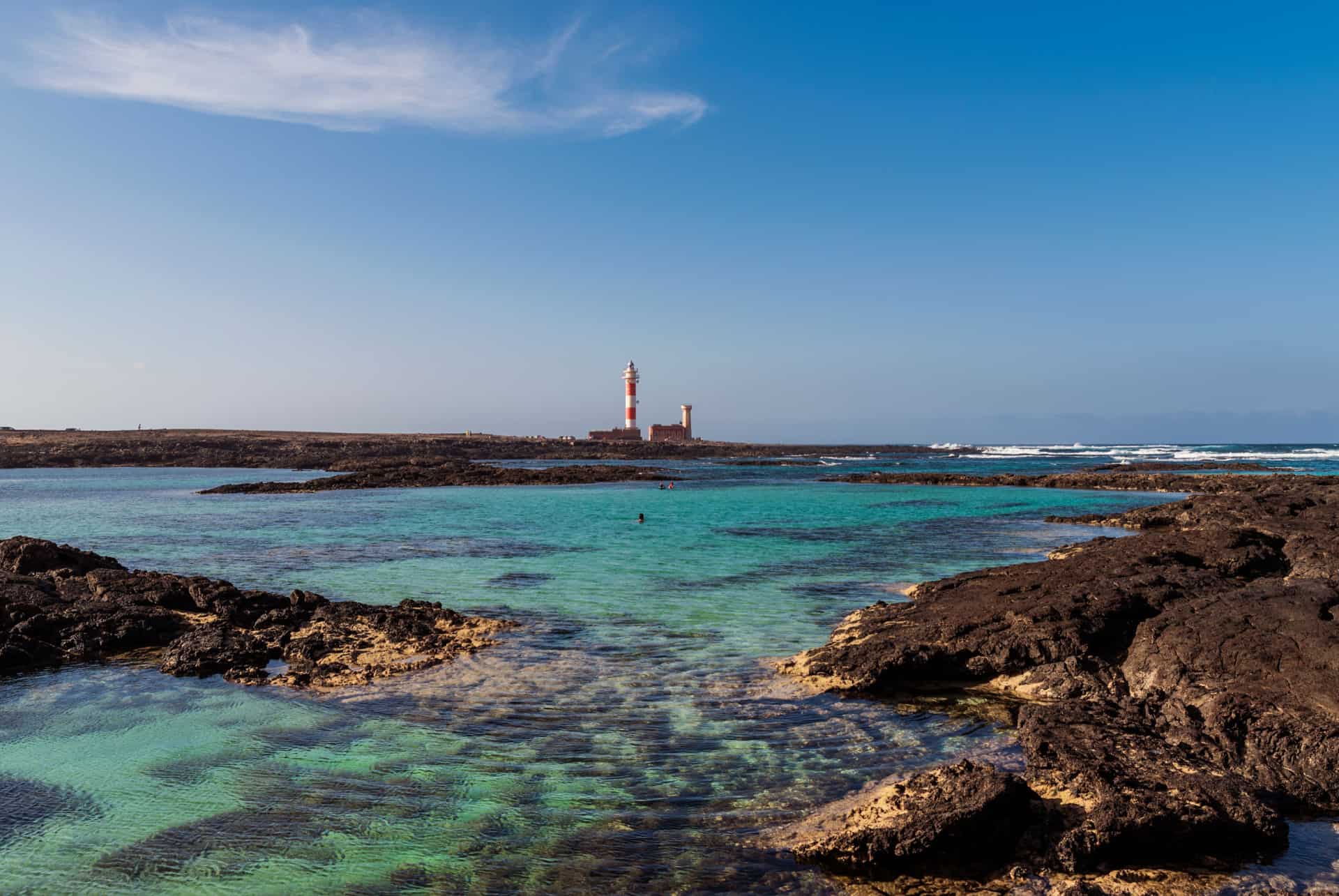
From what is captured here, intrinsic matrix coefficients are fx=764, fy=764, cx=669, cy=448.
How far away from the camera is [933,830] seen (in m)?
5.14

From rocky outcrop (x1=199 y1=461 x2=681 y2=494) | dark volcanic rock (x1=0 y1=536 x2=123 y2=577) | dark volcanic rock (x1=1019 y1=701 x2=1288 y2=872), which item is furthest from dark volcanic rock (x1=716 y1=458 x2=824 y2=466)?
dark volcanic rock (x1=1019 y1=701 x2=1288 y2=872)

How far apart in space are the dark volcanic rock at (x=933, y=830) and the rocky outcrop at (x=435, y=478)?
43318 mm

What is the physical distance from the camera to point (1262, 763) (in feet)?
20.5

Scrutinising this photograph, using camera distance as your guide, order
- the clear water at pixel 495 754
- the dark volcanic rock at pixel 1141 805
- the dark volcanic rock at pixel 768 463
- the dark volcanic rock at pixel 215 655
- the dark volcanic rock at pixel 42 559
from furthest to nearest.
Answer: the dark volcanic rock at pixel 768 463
the dark volcanic rock at pixel 42 559
the dark volcanic rock at pixel 215 655
the clear water at pixel 495 754
the dark volcanic rock at pixel 1141 805

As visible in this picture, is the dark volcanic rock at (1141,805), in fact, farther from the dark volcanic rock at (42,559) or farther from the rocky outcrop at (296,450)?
the rocky outcrop at (296,450)

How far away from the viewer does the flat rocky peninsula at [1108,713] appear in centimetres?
513

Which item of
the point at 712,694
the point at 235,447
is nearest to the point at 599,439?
the point at 235,447

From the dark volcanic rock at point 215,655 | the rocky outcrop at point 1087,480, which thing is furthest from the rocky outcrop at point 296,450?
the dark volcanic rock at point 215,655

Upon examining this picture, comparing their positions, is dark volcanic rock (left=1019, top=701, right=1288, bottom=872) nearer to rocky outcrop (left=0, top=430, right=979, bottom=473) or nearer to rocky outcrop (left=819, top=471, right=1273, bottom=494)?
Answer: rocky outcrop (left=819, top=471, right=1273, bottom=494)

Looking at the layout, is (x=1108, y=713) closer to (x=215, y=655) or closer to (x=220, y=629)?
(x=215, y=655)

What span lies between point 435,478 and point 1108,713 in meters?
47.8

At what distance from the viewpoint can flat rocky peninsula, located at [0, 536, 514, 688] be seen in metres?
10.0

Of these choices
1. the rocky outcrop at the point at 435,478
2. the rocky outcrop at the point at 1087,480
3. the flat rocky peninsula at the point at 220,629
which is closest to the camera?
the flat rocky peninsula at the point at 220,629

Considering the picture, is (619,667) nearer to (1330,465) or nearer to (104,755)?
(104,755)
